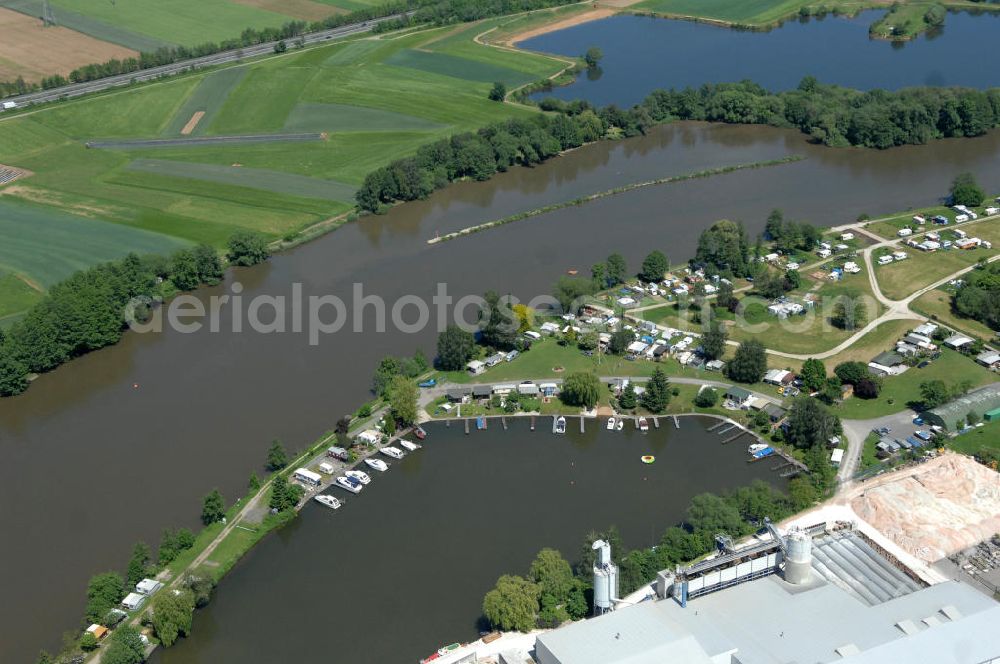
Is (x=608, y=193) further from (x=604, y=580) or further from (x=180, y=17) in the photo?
(x=180, y=17)

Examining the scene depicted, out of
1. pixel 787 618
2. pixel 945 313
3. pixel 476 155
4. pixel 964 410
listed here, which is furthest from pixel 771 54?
pixel 787 618

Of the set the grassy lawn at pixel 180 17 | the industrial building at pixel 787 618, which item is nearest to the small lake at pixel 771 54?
the grassy lawn at pixel 180 17

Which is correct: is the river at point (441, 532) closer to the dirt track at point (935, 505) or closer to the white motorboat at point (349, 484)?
the white motorboat at point (349, 484)

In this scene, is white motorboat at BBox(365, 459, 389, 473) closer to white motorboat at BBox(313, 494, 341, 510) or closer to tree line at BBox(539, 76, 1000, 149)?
white motorboat at BBox(313, 494, 341, 510)

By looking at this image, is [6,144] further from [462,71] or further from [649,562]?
[649,562]

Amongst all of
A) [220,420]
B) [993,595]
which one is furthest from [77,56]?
[993,595]
